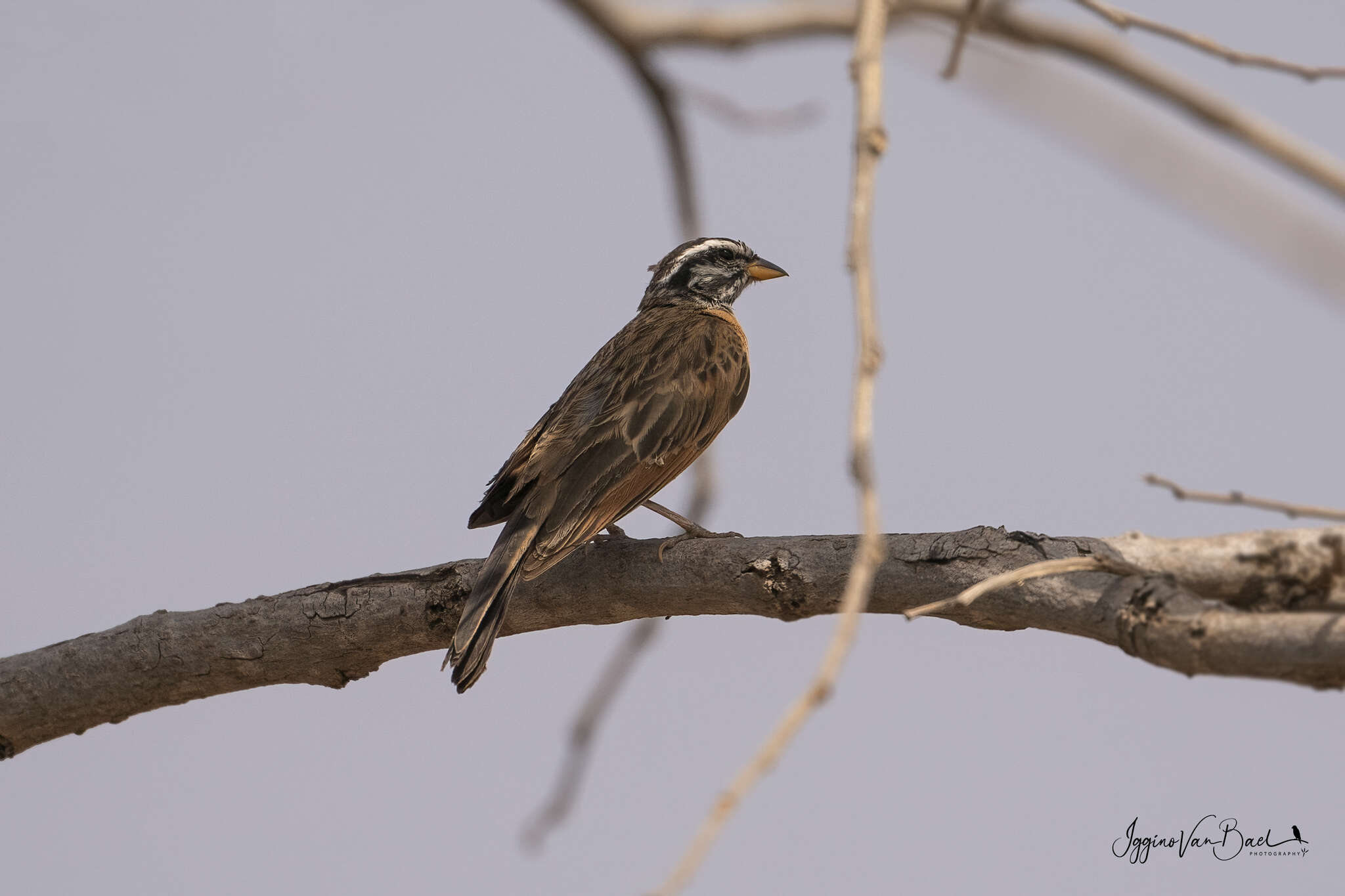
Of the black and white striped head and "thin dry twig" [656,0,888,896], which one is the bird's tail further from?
the black and white striped head

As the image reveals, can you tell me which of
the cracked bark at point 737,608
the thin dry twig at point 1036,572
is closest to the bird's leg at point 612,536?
the cracked bark at point 737,608

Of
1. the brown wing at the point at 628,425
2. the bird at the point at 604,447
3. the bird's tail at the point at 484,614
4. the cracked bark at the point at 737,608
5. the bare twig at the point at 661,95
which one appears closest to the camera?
the cracked bark at the point at 737,608

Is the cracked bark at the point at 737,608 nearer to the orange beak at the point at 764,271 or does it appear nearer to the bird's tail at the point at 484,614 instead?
the bird's tail at the point at 484,614

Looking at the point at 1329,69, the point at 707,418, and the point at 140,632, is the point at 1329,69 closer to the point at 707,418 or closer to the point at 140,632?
the point at 707,418

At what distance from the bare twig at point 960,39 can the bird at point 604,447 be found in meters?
2.25

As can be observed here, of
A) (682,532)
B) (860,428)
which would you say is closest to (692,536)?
(682,532)

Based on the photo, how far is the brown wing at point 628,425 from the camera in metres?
5.52

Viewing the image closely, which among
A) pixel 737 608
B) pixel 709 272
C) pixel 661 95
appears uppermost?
pixel 661 95

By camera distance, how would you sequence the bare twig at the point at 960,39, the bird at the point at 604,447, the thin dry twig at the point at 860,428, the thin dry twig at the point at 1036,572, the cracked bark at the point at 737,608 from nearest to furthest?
the thin dry twig at the point at 860,428 → the thin dry twig at the point at 1036,572 → the cracked bark at the point at 737,608 → the bare twig at the point at 960,39 → the bird at the point at 604,447

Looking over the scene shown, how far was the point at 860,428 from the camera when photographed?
222cm

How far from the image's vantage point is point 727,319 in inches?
301

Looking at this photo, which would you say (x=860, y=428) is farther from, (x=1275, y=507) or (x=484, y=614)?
(x=484, y=614)

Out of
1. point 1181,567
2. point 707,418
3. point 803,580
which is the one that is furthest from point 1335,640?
point 707,418

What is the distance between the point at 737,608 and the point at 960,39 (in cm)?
216
